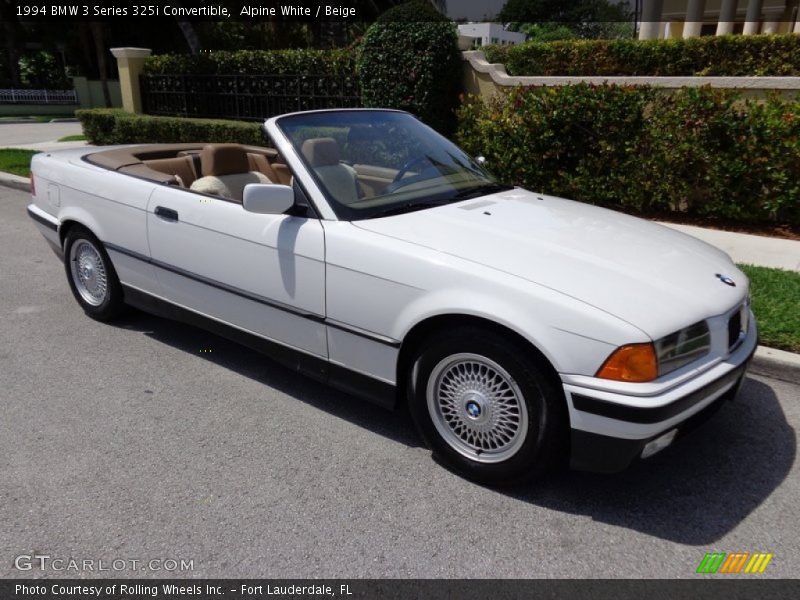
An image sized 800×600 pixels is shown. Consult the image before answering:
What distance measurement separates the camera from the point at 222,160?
4.98 m

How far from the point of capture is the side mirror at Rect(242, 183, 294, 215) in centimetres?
348

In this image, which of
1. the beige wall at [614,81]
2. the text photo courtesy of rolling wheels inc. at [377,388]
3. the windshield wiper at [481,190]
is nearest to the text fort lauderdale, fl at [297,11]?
the beige wall at [614,81]

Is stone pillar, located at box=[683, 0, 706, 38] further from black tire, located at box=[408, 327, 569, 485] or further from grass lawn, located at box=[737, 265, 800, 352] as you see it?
black tire, located at box=[408, 327, 569, 485]

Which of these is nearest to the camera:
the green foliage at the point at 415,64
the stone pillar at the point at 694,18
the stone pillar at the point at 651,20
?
the green foliage at the point at 415,64

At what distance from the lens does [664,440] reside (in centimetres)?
286

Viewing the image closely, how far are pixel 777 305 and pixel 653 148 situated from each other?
3591mm

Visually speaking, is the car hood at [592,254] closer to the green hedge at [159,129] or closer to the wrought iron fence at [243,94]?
the wrought iron fence at [243,94]

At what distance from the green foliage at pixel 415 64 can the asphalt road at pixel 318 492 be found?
7227 mm

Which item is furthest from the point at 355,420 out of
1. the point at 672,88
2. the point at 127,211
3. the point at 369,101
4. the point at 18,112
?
the point at 18,112

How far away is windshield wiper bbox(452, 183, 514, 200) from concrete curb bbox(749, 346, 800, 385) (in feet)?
6.23

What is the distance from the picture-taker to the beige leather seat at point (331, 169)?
3.68m

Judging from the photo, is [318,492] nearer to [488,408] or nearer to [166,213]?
[488,408]
